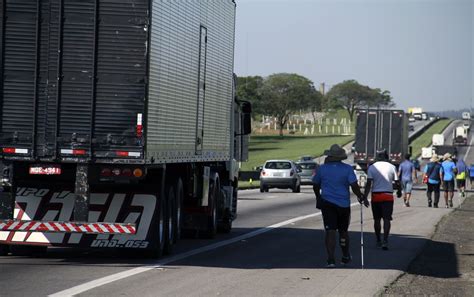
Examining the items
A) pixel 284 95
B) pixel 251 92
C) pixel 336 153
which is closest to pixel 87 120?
pixel 336 153

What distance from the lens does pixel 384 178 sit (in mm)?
19031

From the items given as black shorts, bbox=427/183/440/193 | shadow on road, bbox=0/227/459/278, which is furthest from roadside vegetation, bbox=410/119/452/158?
shadow on road, bbox=0/227/459/278

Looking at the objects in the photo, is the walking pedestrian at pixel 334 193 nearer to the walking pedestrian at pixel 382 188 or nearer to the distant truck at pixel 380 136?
the walking pedestrian at pixel 382 188

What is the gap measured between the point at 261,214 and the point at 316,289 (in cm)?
1689

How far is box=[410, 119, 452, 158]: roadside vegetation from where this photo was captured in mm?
126125

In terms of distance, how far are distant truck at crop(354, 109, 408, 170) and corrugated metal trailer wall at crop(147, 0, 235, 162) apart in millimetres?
32412

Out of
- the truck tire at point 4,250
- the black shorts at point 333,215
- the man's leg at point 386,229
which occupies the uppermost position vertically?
the black shorts at point 333,215

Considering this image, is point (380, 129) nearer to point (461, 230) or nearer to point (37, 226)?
point (461, 230)

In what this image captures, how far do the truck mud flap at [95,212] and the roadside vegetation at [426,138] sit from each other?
103322 millimetres

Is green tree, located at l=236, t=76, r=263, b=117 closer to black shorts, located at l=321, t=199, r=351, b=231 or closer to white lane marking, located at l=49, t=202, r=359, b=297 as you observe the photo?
white lane marking, located at l=49, t=202, r=359, b=297

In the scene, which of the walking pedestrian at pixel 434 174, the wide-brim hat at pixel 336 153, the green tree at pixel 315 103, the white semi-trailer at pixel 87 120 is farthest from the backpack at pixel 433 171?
the green tree at pixel 315 103

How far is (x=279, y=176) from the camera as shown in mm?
48188

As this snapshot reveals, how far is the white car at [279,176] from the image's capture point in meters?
48.2

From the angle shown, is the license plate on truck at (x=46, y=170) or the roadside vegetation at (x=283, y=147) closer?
the license plate on truck at (x=46, y=170)
